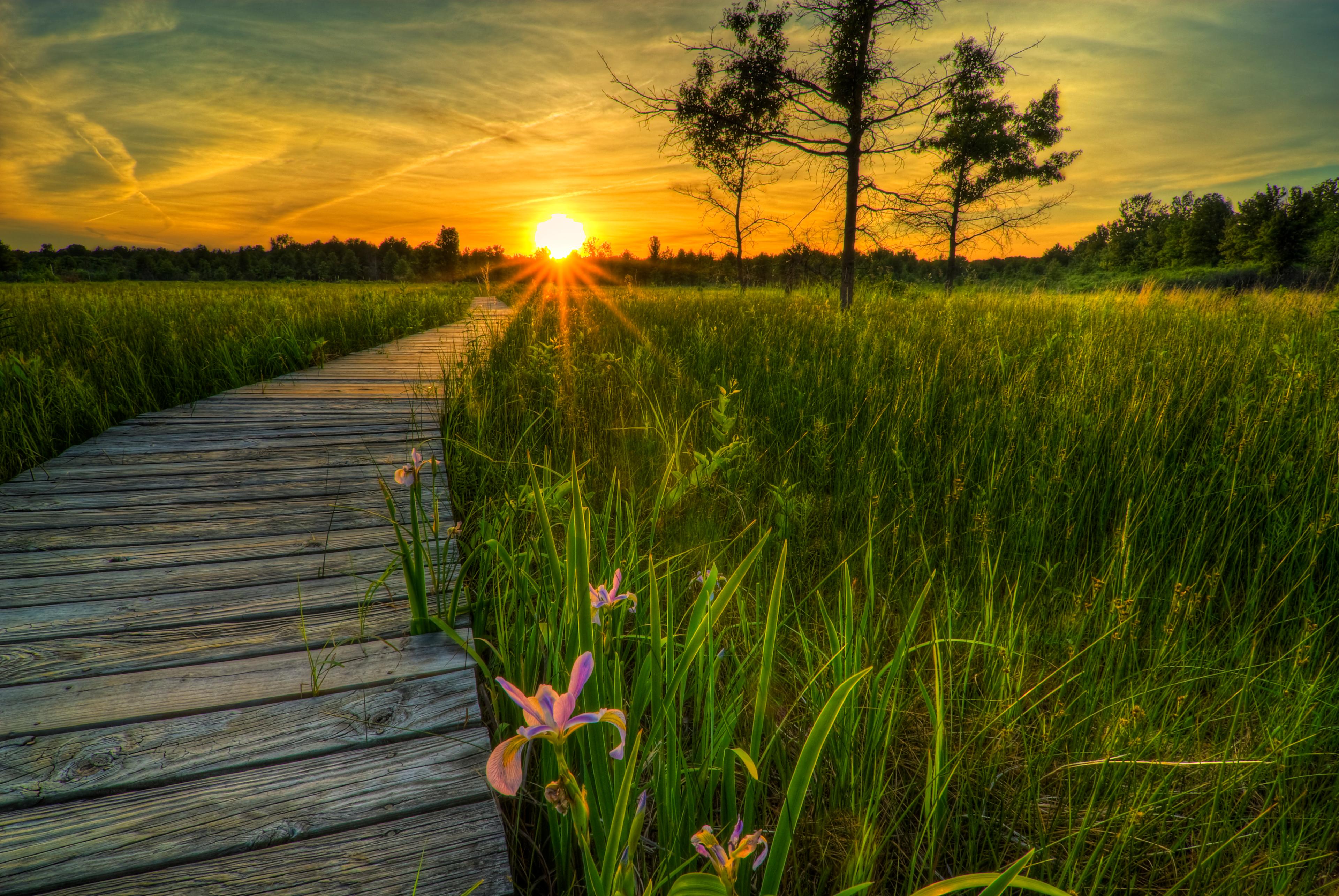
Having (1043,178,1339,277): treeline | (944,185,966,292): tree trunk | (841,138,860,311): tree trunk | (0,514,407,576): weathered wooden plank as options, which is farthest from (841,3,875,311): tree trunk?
(1043,178,1339,277): treeline

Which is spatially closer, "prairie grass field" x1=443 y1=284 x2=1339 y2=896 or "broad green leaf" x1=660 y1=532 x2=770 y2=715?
"broad green leaf" x1=660 y1=532 x2=770 y2=715

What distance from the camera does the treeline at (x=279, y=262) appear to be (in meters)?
48.0

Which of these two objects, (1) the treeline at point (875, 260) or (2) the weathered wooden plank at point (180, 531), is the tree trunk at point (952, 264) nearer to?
(1) the treeline at point (875, 260)

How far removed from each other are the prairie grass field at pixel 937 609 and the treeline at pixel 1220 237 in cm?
3844

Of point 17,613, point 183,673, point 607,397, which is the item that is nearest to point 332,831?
point 183,673

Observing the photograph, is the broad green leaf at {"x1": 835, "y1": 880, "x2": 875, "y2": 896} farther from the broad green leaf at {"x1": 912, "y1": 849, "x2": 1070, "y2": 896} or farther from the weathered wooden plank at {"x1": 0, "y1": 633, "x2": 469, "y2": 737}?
the weathered wooden plank at {"x1": 0, "y1": 633, "x2": 469, "y2": 737}

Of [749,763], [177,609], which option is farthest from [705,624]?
[177,609]

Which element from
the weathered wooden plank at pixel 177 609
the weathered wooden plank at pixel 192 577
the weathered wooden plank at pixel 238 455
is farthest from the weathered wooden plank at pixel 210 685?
the weathered wooden plank at pixel 238 455

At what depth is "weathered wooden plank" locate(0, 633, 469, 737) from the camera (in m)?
1.29

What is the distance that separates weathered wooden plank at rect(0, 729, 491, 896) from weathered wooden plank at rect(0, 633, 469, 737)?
24cm

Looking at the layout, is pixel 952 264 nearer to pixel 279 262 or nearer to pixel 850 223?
pixel 850 223

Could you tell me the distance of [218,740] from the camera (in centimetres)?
123

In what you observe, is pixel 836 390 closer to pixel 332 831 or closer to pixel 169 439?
pixel 332 831

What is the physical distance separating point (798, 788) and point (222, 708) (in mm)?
1458
